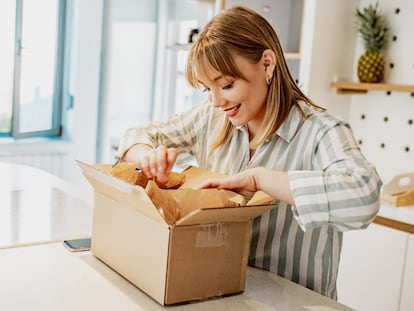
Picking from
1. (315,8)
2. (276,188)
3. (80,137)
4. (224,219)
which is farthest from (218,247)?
(80,137)

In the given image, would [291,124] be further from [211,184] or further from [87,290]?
[87,290]

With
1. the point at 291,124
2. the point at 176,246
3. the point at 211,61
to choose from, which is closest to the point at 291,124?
the point at 291,124

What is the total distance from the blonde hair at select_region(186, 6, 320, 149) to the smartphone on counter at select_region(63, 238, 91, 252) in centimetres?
47

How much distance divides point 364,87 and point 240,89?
1590 millimetres

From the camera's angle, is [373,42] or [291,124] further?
[373,42]

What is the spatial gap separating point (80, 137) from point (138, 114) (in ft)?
1.53

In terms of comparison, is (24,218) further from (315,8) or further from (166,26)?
(166,26)

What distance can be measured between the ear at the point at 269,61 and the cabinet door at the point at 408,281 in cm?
121

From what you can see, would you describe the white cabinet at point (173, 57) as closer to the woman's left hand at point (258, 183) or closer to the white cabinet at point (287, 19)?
the white cabinet at point (287, 19)

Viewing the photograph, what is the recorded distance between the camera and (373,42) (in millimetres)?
2812

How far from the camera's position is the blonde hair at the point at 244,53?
4.28ft

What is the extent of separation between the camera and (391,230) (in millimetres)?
2312

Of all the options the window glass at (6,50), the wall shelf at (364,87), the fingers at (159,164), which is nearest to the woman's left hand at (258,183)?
the fingers at (159,164)

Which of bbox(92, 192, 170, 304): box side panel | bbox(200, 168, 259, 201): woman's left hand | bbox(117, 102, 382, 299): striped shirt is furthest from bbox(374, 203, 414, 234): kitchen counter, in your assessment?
bbox(92, 192, 170, 304): box side panel
